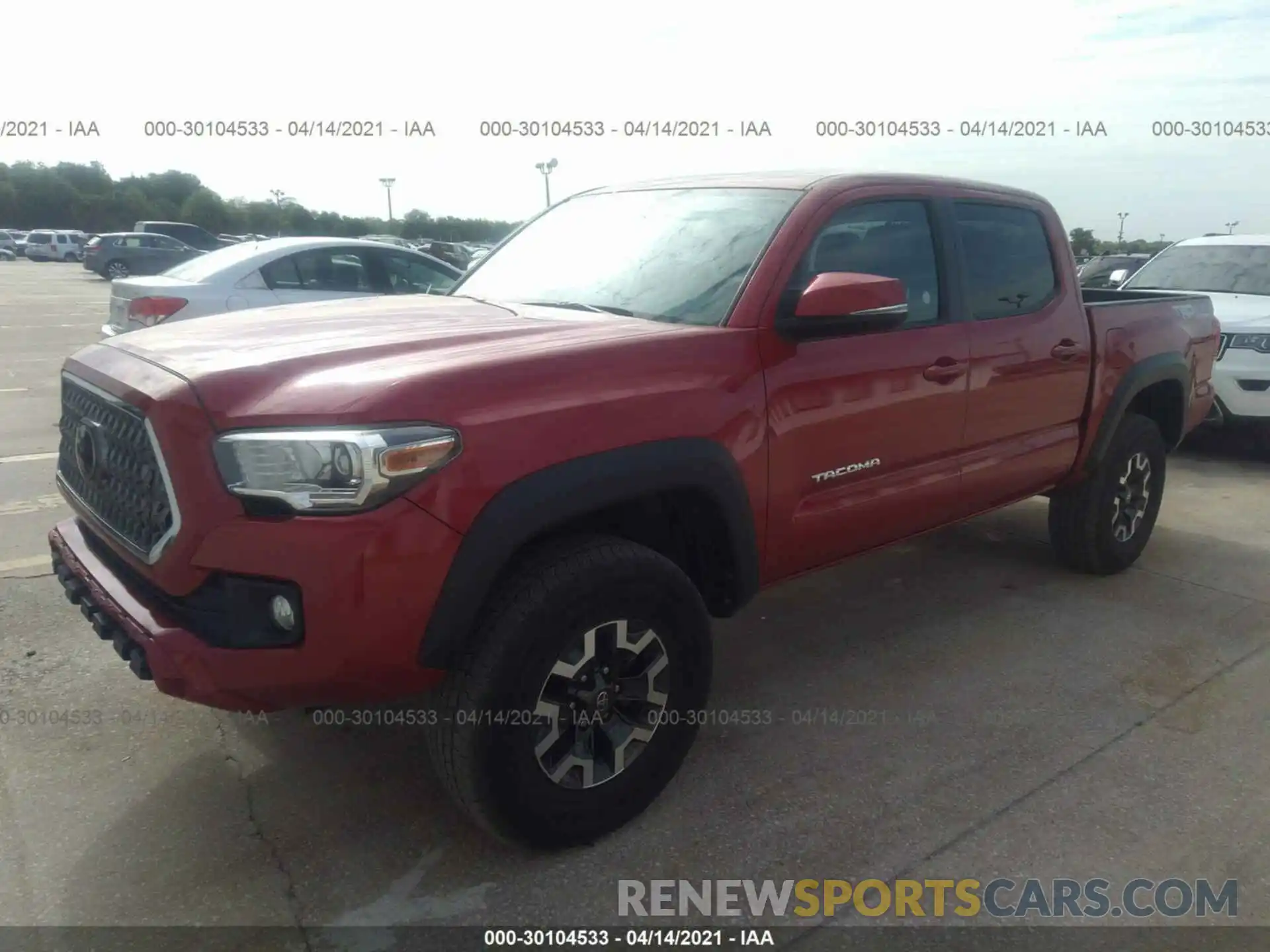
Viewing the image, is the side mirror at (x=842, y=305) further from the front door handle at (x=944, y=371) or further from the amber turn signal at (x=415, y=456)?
the amber turn signal at (x=415, y=456)

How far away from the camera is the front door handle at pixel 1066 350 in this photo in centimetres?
420

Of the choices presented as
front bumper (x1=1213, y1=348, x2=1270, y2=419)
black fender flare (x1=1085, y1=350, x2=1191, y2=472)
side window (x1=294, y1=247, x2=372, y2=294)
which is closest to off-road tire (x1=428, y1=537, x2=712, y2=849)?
black fender flare (x1=1085, y1=350, x2=1191, y2=472)

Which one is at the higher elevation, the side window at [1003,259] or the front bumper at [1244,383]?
→ the side window at [1003,259]

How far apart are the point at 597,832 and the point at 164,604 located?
129 cm

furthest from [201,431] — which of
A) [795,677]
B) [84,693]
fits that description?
[795,677]

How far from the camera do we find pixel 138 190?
54.8 m

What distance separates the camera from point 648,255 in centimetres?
341

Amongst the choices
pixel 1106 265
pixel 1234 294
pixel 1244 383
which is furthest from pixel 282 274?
pixel 1106 265

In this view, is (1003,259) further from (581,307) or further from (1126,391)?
(581,307)

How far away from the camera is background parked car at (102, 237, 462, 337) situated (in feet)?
23.6

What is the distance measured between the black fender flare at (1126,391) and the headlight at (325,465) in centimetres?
352

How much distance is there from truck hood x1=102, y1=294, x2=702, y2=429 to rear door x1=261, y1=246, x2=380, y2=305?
4632 mm

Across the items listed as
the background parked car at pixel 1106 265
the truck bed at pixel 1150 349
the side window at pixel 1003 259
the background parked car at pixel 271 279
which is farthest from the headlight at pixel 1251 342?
the background parked car at pixel 271 279

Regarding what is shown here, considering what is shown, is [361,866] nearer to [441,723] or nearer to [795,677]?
[441,723]
